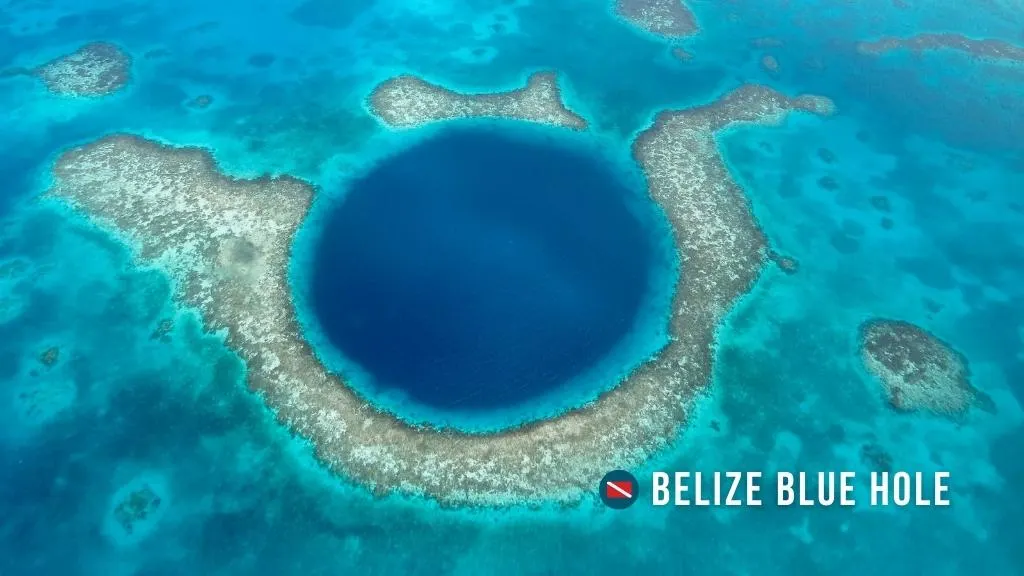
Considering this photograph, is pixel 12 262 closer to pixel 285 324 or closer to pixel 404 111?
pixel 285 324

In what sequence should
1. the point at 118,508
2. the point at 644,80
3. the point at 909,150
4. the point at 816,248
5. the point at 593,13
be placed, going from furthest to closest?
the point at 593,13, the point at 644,80, the point at 909,150, the point at 816,248, the point at 118,508

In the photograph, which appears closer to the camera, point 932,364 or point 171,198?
point 932,364

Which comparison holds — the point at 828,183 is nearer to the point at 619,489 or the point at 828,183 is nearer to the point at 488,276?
the point at 488,276

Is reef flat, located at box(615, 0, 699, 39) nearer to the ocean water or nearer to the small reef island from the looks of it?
the small reef island

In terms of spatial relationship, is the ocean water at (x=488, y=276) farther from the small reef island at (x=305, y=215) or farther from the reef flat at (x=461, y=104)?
the reef flat at (x=461, y=104)

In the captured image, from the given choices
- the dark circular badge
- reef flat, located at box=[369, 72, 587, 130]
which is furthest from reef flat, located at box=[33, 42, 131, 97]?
the dark circular badge

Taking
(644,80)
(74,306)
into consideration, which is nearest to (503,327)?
(74,306)
